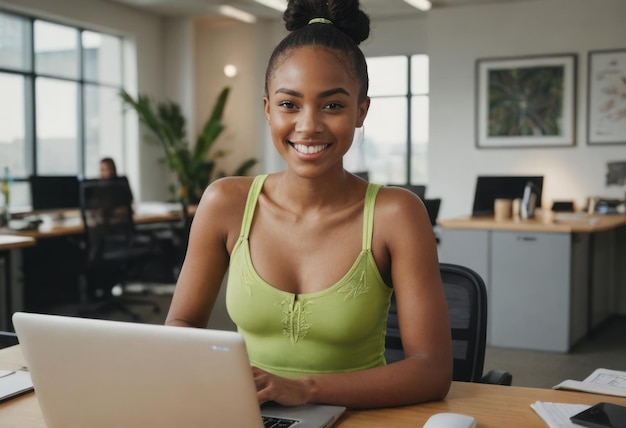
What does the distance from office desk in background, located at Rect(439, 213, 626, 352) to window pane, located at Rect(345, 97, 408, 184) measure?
359 cm

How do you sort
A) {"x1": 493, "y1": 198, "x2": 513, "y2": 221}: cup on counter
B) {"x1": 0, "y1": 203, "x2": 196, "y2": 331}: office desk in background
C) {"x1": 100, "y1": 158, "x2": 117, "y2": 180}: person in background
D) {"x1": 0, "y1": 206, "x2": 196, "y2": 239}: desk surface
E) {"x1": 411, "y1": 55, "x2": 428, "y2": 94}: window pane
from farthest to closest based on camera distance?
{"x1": 411, "y1": 55, "x2": 428, "y2": 94}: window pane, {"x1": 100, "y1": 158, "x2": 117, "y2": 180}: person in background, {"x1": 493, "y1": 198, "x2": 513, "y2": 221}: cup on counter, {"x1": 0, "y1": 206, "x2": 196, "y2": 239}: desk surface, {"x1": 0, "y1": 203, "x2": 196, "y2": 331}: office desk in background

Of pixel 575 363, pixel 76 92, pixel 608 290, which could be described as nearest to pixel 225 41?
pixel 76 92

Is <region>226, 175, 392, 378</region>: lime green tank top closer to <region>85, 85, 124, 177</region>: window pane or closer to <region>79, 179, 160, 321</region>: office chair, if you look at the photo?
<region>79, 179, 160, 321</region>: office chair

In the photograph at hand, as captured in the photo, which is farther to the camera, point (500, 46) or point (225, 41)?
point (225, 41)

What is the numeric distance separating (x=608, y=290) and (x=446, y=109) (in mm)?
2569

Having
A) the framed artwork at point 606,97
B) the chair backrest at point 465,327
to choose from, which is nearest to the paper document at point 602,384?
the chair backrest at point 465,327

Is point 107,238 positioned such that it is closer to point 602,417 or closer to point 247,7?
point 247,7

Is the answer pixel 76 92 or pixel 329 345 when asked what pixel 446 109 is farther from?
pixel 329 345

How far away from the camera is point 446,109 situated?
7.68 meters

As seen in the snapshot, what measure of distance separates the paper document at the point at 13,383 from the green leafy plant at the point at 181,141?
21.2 ft

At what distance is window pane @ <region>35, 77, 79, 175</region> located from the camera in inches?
292

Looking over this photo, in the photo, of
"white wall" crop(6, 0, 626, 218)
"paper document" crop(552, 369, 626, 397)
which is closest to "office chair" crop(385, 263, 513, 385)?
"paper document" crop(552, 369, 626, 397)

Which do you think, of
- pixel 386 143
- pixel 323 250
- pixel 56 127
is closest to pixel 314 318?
pixel 323 250

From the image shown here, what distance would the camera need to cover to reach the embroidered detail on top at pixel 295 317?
53.4 inches
